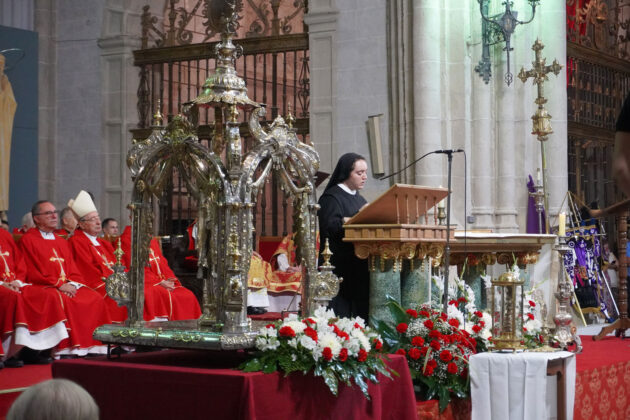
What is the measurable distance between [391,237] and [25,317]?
3480mm

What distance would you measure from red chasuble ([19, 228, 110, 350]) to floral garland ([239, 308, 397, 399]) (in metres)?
4.04

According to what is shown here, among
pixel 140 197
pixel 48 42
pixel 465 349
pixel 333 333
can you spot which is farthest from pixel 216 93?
pixel 48 42

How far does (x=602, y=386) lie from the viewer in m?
7.18

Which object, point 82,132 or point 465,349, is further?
point 82,132

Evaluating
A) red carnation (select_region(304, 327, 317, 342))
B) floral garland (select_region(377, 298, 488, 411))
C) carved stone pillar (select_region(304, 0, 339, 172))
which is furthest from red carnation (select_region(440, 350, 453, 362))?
carved stone pillar (select_region(304, 0, 339, 172))

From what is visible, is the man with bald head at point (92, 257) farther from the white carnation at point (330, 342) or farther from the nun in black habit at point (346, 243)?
the white carnation at point (330, 342)

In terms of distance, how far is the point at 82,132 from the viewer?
14.6m

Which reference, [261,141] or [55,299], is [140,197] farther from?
[55,299]

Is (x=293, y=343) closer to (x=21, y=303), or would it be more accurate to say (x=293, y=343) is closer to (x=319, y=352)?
(x=319, y=352)

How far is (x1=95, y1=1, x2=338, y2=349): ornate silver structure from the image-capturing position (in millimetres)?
4961

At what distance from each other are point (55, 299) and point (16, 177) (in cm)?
582

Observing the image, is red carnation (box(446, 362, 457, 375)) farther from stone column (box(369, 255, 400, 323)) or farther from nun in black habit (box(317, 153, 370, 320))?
nun in black habit (box(317, 153, 370, 320))

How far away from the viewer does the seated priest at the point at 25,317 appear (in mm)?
8086

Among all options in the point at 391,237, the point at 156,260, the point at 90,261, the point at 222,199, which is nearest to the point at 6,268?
the point at 90,261
